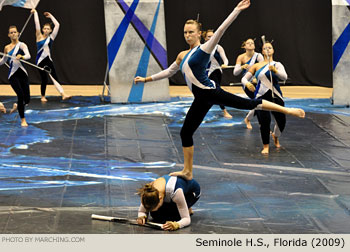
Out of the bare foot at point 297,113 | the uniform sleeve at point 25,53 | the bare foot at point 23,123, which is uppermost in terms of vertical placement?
the bare foot at point 297,113

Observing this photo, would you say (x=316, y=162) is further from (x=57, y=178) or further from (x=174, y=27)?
(x=174, y=27)

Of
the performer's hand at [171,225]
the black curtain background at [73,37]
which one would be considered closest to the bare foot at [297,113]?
the performer's hand at [171,225]

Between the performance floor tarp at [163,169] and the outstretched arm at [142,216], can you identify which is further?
the performance floor tarp at [163,169]

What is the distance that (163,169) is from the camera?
22.3ft

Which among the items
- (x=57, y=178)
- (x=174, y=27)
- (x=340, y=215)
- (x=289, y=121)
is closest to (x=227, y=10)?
(x=174, y=27)

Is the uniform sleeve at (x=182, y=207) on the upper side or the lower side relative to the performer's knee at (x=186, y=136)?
lower

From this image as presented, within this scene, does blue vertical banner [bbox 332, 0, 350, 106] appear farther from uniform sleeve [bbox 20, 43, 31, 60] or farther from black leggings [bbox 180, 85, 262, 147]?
black leggings [bbox 180, 85, 262, 147]

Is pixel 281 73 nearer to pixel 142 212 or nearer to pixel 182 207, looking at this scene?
pixel 182 207

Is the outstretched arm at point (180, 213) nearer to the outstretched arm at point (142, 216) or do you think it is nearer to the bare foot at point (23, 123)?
the outstretched arm at point (142, 216)

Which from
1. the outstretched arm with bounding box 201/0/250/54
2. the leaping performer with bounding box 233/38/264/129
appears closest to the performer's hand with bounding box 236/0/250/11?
the outstretched arm with bounding box 201/0/250/54

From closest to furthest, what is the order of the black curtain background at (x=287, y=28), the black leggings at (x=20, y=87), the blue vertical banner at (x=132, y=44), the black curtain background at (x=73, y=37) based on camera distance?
1. the black leggings at (x=20, y=87)
2. the blue vertical banner at (x=132, y=44)
3. the black curtain background at (x=287, y=28)
4. the black curtain background at (x=73, y=37)

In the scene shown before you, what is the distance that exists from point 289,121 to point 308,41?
3423 millimetres

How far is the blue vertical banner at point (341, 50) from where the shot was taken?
10.2 m

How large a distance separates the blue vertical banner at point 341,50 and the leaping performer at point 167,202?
574 cm
